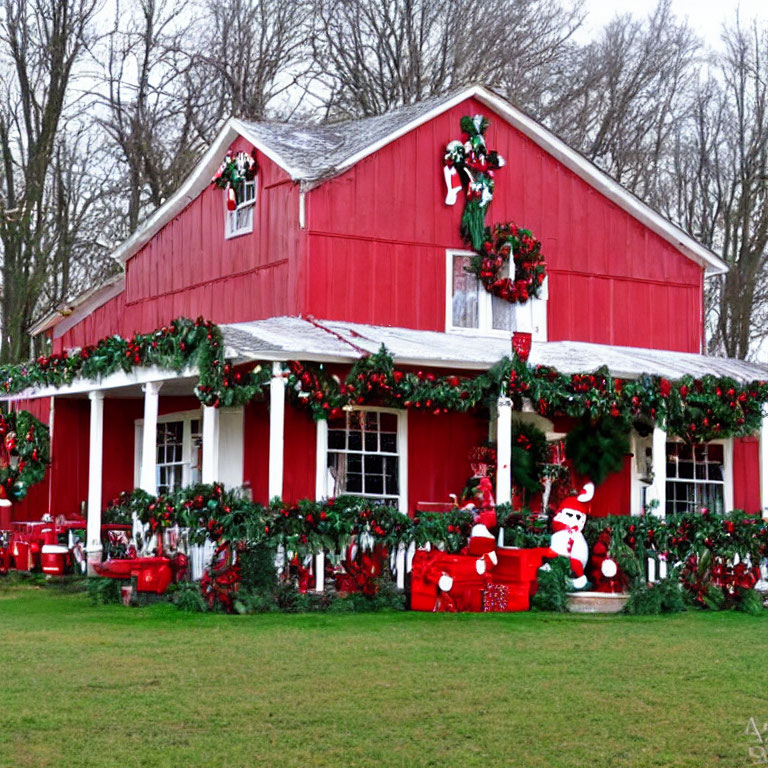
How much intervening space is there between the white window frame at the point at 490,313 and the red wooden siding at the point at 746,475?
335cm

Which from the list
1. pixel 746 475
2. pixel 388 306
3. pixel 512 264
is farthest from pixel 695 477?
pixel 388 306

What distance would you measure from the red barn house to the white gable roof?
34mm

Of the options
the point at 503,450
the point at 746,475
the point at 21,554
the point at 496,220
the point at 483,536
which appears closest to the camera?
the point at 483,536

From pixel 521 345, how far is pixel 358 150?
13.3ft

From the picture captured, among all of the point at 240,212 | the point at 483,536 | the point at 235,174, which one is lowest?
the point at 483,536

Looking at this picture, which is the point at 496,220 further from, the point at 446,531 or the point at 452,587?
the point at 452,587

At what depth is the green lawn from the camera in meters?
9.14

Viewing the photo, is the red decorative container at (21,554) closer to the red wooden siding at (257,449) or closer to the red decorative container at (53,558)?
the red decorative container at (53,558)

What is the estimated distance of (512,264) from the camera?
21.3m

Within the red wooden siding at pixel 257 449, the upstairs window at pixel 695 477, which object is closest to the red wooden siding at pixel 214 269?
the red wooden siding at pixel 257 449

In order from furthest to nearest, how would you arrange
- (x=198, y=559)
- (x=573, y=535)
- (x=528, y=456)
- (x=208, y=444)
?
(x=528, y=456) → (x=198, y=559) → (x=573, y=535) → (x=208, y=444)

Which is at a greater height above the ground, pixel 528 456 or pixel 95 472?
pixel 528 456

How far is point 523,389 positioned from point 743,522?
3.23 meters

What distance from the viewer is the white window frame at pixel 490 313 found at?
21.2 metres
